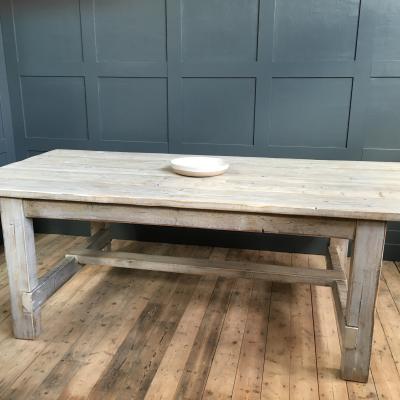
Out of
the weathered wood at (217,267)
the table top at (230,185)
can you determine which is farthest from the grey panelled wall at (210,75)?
the weathered wood at (217,267)

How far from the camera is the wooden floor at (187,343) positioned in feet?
6.05

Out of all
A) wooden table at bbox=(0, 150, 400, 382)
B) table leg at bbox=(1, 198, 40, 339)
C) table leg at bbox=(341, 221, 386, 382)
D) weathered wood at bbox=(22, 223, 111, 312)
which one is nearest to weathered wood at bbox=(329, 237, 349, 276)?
wooden table at bbox=(0, 150, 400, 382)

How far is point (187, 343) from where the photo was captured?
216cm

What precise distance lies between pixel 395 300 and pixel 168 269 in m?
1.39

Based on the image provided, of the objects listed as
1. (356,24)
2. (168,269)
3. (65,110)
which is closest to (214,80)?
(356,24)

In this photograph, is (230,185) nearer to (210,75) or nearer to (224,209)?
(224,209)

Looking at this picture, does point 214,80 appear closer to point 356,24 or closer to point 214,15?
point 214,15

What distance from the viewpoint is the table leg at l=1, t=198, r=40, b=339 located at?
2.02 m

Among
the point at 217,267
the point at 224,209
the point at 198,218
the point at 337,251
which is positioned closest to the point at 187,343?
the point at 217,267

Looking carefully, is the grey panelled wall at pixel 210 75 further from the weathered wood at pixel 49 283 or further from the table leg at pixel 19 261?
the table leg at pixel 19 261

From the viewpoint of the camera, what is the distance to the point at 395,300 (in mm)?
2605

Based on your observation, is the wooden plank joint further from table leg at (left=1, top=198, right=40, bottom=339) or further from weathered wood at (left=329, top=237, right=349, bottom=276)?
weathered wood at (left=329, top=237, right=349, bottom=276)

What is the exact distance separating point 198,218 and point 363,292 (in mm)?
751

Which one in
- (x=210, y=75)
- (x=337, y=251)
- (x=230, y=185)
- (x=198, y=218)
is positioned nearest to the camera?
(x=198, y=218)
